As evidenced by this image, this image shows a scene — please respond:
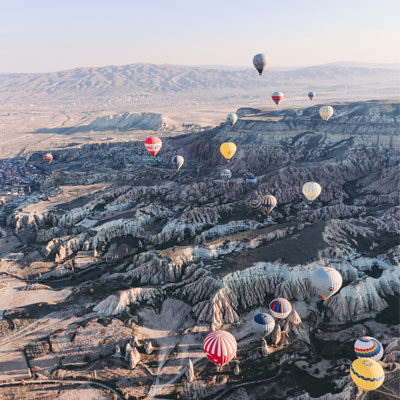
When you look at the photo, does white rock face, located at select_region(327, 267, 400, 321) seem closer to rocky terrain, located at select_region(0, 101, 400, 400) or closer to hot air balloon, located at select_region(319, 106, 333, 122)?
rocky terrain, located at select_region(0, 101, 400, 400)

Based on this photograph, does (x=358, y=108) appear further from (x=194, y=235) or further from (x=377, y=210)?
(x=194, y=235)

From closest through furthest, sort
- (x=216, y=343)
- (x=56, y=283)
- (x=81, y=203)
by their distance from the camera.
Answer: (x=216, y=343), (x=56, y=283), (x=81, y=203)

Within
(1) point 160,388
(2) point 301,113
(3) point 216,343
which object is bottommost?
(1) point 160,388

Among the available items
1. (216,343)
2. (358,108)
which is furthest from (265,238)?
(358,108)

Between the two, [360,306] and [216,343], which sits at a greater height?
[216,343]

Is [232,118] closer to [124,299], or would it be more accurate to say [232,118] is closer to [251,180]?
[251,180]

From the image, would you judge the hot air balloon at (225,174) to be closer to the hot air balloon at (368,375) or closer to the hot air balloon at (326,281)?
the hot air balloon at (326,281)

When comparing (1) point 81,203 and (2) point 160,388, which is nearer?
(2) point 160,388

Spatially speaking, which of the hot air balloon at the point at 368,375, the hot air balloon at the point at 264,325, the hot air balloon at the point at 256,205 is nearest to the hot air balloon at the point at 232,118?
the hot air balloon at the point at 256,205
